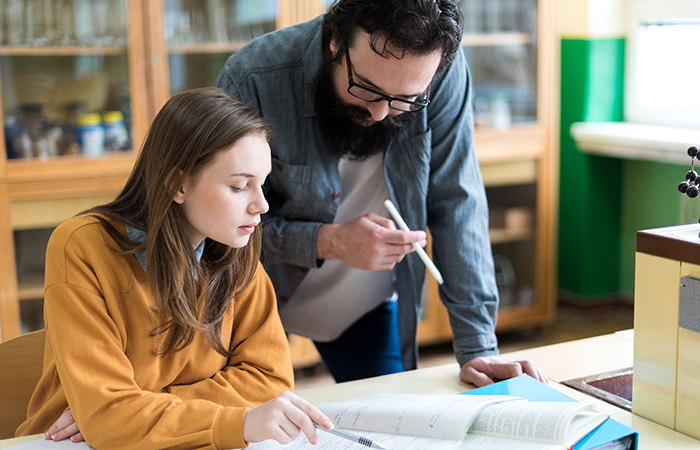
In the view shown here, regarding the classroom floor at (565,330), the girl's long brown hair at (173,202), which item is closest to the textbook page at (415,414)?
the girl's long brown hair at (173,202)

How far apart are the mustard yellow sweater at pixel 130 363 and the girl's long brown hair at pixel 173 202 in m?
0.02

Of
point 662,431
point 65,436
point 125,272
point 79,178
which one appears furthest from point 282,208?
point 79,178

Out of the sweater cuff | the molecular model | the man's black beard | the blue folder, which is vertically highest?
the man's black beard

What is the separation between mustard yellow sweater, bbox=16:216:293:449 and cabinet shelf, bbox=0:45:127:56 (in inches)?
69.4

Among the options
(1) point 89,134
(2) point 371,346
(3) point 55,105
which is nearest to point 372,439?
(2) point 371,346

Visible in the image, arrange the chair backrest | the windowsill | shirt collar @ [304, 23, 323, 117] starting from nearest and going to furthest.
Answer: the chair backrest < shirt collar @ [304, 23, 323, 117] < the windowsill

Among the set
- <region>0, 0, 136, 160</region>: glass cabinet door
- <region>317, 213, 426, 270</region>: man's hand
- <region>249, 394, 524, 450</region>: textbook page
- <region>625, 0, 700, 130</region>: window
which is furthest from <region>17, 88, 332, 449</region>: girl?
<region>625, 0, 700, 130</region>: window

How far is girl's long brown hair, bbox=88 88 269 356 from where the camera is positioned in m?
1.14

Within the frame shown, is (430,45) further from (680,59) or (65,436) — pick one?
(680,59)

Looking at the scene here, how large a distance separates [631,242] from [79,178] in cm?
249

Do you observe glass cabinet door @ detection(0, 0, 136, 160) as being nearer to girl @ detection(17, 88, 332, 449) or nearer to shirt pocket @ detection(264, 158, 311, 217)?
shirt pocket @ detection(264, 158, 311, 217)

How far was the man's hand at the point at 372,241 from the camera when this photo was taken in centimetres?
143

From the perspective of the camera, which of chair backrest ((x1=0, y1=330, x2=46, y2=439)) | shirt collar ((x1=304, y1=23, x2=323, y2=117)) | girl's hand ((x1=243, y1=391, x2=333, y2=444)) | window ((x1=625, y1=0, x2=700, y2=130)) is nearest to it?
girl's hand ((x1=243, y1=391, x2=333, y2=444))

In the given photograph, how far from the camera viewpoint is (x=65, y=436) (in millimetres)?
1125
